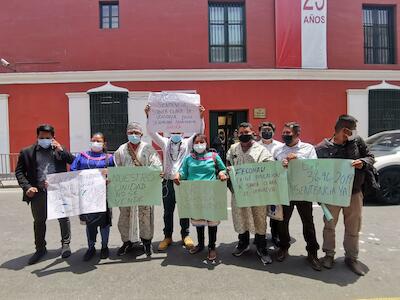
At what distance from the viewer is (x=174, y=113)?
5496 mm

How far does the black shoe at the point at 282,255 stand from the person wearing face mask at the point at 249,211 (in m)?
0.14

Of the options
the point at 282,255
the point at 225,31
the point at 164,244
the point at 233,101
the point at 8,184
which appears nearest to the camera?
the point at 282,255

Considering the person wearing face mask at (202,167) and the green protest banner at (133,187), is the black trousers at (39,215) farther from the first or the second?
the person wearing face mask at (202,167)

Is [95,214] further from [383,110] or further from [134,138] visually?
[383,110]

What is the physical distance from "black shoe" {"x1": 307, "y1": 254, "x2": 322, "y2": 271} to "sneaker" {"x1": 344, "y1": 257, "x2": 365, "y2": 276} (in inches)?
13.8

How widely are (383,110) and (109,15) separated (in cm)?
1196

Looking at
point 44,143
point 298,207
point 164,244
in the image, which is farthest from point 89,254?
point 298,207

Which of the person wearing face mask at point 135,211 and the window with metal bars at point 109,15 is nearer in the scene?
the person wearing face mask at point 135,211

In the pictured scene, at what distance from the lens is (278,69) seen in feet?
46.2

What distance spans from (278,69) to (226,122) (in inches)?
116

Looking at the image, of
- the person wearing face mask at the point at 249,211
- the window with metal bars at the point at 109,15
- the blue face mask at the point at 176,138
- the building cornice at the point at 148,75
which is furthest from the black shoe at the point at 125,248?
the window with metal bars at the point at 109,15

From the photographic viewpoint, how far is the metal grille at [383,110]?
48.2ft

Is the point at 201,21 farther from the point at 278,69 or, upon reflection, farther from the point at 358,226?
the point at 358,226

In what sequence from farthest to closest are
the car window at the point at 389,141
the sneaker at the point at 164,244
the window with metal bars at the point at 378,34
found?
the window with metal bars at the point at 378,34
the car window at the point at 389,141
the sneaker at the point at 164,244
